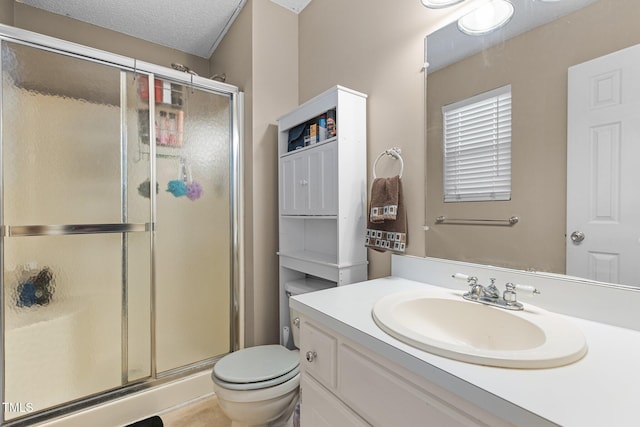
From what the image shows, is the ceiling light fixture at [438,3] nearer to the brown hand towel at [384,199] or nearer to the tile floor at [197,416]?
the brown hand towel at [384,199]

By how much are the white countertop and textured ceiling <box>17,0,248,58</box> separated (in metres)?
2.19

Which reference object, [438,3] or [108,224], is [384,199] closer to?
→ [438,3]

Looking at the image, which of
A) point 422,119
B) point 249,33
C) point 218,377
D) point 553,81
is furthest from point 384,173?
point 249,33

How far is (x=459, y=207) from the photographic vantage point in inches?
43.1

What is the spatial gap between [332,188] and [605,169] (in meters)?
0.94

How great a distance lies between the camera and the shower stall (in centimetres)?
137

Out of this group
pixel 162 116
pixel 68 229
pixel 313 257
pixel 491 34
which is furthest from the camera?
pixel 162 116

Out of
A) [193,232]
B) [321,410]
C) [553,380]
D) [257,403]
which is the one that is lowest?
[257,403]

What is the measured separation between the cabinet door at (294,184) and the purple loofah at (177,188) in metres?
0.61

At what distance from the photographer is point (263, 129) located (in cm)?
188

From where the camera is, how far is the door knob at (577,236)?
80cm

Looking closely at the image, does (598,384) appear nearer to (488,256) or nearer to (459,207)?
(488,256)

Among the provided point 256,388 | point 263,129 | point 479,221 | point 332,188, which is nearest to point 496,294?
point 479,221

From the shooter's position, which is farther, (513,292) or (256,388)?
(256,388)
